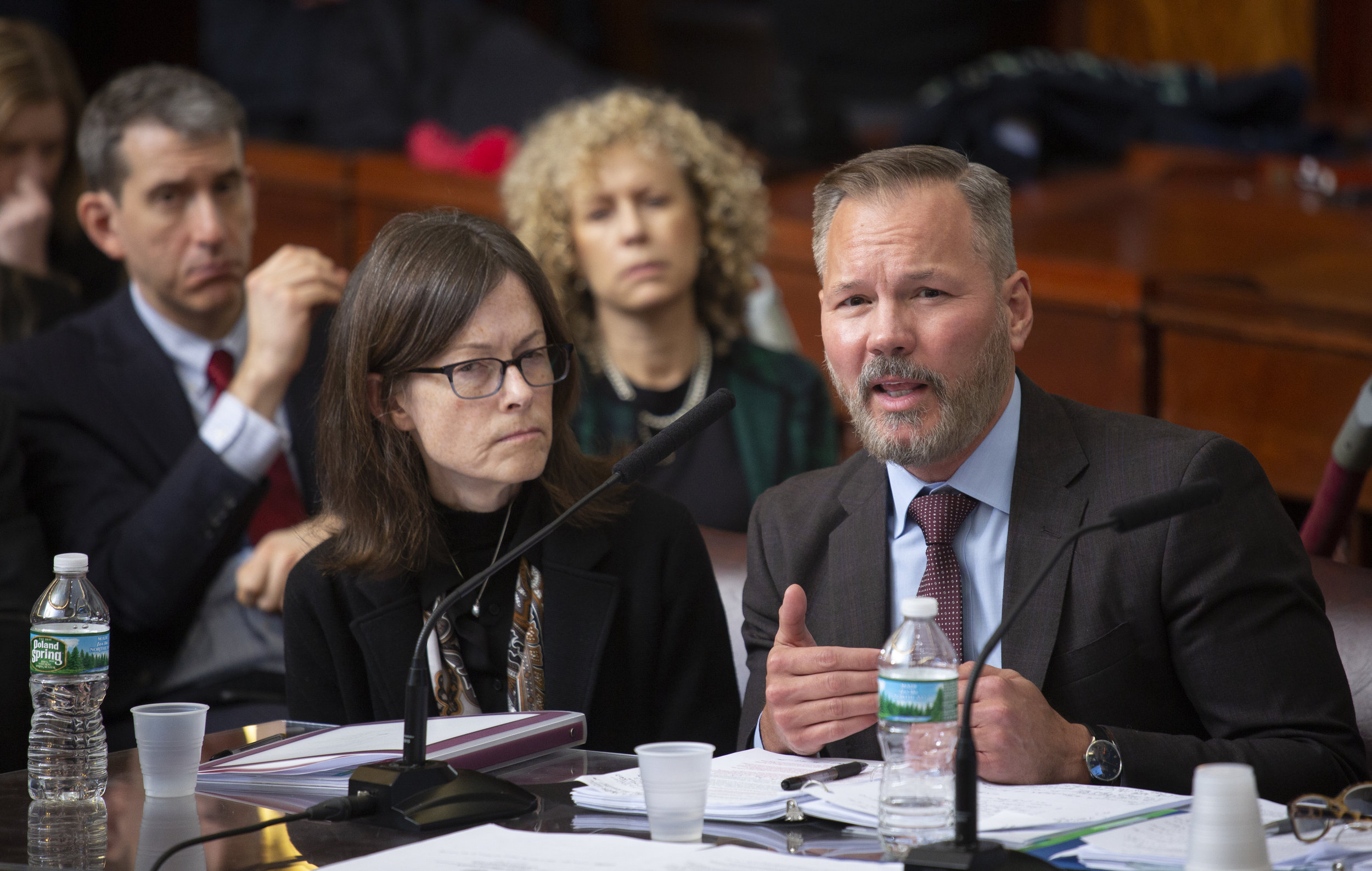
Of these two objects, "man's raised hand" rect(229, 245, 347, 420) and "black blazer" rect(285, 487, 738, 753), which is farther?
"man's raised hand" rect(229, 245, 347, 420)

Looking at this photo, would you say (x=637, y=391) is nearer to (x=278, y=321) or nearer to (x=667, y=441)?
(x=278, y=321)

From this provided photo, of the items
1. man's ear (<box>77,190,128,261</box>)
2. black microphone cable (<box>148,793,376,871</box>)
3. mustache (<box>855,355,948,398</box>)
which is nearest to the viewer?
black microphone cable (<box>148,793,376,871</box>)

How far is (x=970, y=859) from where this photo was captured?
114cm

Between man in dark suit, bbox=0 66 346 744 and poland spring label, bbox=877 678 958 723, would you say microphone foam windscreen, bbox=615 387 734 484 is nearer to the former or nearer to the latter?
poland spring label, bbox=877 678 958 723

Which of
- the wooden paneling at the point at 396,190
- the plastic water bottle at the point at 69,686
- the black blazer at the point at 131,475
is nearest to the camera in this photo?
the plastic water bottle at the point at 69,686

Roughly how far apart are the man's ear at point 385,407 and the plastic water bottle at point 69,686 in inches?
15.5

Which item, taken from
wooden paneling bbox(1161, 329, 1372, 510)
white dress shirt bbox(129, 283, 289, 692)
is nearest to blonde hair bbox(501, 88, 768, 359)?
white dress shirt bbox(129, 283, 289, 692)

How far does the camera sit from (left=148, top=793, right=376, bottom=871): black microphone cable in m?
1.30

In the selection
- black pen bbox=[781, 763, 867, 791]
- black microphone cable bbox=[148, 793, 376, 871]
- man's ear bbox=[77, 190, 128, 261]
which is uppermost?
man's ear bbox=[77, 190, 128, 261]

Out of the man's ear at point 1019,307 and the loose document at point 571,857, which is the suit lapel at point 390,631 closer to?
the loose document at point 571,857

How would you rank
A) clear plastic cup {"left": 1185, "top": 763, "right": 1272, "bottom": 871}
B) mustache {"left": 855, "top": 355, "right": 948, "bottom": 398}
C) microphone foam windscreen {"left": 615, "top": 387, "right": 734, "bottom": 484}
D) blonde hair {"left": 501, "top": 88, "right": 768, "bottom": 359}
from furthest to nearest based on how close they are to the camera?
1. blonde hair {"left": 501, "top": 88, "right": 768, "bottom": 359}
2. mustache {"left": 855, "top": 355, "right": 948, "bottom": 398}
3. microphone foam windscreen {"left": 615, "top": 387, "right": 734, "bottom": 484}
4. clear plastic cup {"left": 1185, "top": 763, "right": 1272, "bottom": 871}

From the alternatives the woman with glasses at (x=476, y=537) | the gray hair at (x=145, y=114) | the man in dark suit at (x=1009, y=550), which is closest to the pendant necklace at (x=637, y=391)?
the gray hair at (x=145, y=114)

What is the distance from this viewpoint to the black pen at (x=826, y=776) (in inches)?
54.0

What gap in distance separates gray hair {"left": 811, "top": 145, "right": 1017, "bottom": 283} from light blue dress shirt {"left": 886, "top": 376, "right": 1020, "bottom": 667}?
0.17 metres
